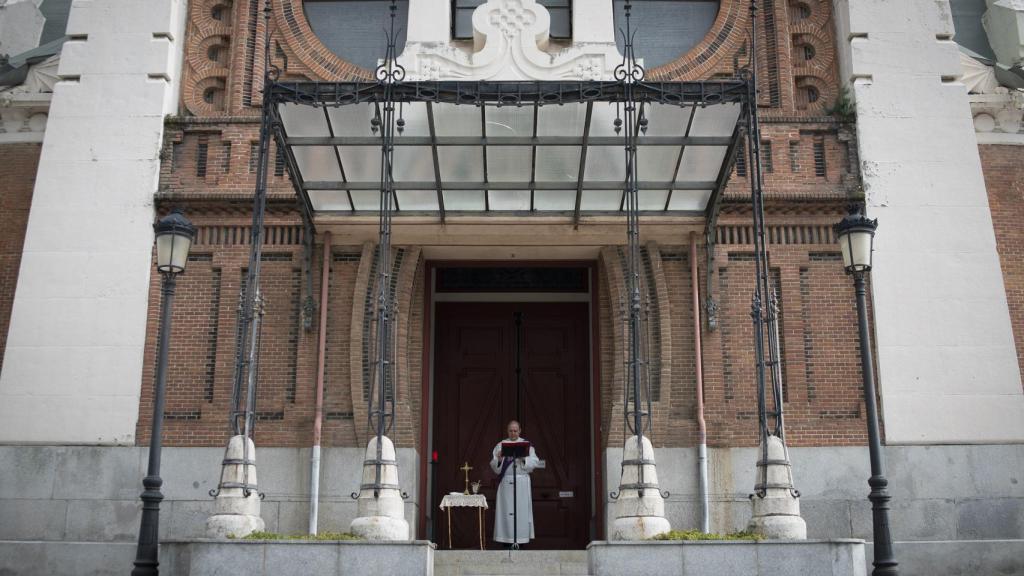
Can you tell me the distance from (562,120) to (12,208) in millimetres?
8636

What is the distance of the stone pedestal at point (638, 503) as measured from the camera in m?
12.2

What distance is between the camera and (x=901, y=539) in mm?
15102

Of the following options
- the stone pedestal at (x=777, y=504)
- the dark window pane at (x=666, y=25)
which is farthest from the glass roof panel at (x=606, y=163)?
the stone pedestal at (x=777, y=504)

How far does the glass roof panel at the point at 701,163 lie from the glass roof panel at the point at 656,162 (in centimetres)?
14

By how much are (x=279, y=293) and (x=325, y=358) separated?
1.18 m

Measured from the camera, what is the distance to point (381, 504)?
12.4 m

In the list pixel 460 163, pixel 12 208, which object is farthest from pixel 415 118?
pixel 12 208

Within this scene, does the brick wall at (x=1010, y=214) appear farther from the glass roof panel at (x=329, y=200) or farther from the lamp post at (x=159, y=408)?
the lamp post at (x=159, y=408)

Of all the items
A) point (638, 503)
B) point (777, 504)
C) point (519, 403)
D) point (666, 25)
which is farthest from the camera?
point (666, 25)

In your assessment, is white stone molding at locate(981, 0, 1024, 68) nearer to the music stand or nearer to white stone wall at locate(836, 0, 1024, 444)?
white stone wall at locate(836, 0, 1024, 444)

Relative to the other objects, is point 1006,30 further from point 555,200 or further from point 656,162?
point 555,200

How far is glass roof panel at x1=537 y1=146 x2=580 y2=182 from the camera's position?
51.2ft

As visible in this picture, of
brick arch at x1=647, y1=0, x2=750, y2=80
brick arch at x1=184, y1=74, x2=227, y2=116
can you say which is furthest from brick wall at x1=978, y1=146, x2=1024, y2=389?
brick arch at x1=184, y1=74, x2=227, y2=116

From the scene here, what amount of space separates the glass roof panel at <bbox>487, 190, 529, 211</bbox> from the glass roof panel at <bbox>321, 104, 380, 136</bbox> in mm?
2092
